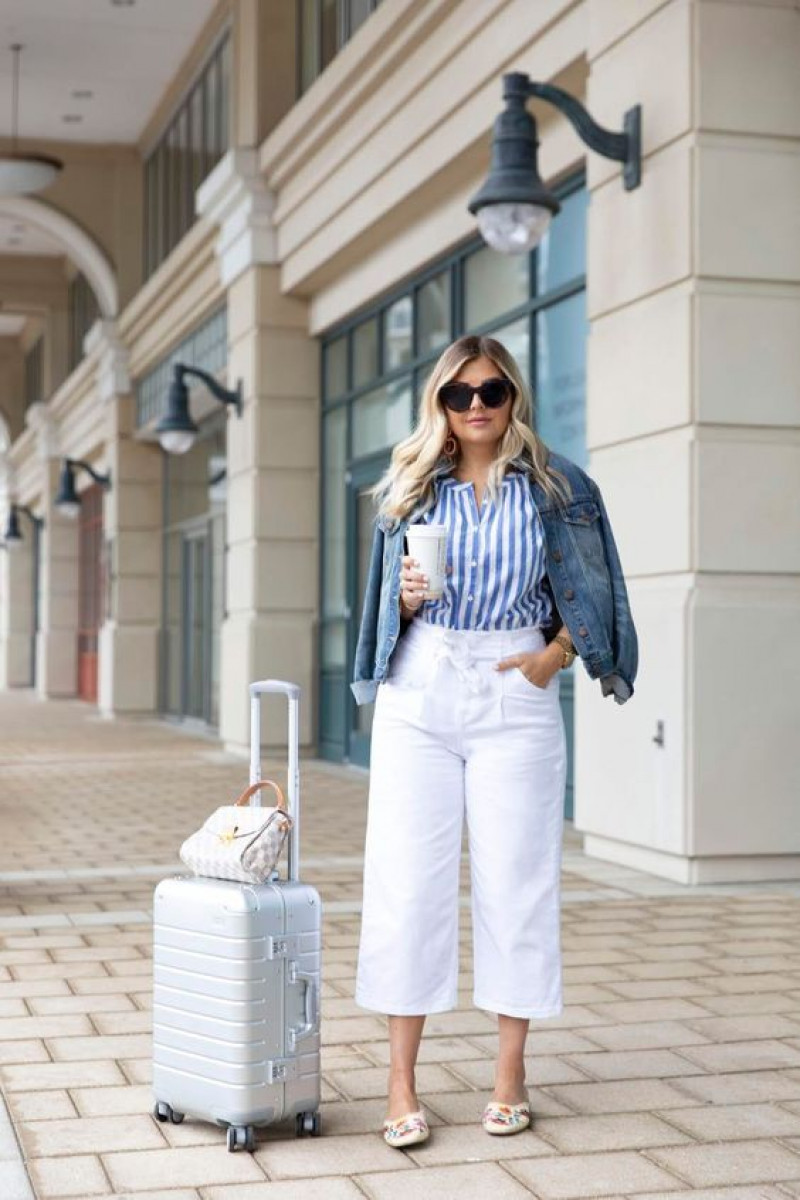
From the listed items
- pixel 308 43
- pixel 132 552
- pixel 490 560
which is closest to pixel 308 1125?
pixel 490 560

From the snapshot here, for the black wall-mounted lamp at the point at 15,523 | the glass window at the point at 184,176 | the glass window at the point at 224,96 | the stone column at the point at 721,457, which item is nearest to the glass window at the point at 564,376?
the stone column at the point at 721,457

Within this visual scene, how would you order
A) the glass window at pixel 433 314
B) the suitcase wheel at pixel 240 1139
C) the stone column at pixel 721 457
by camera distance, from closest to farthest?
the suitcase wheel at pixel 240 1139
the stone column at pixel 721 457
the glass window at pixel 433 314

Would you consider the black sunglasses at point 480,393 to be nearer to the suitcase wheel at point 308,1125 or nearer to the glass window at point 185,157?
the suitcase wheel at point 308,1125

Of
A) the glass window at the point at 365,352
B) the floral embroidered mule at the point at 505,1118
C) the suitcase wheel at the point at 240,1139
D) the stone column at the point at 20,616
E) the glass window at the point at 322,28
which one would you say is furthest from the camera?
the stone column at the point at 20,616

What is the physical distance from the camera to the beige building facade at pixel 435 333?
7.44 meters

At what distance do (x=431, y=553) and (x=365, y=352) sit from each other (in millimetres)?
10776

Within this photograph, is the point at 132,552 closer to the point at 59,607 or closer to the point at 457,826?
the point at 59,607

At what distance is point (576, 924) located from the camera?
21.2 ft

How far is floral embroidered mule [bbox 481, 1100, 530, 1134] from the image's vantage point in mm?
3738

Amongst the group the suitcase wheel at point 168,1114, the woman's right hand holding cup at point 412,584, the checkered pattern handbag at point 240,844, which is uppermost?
the woman's right hand holding cup at point 412,584

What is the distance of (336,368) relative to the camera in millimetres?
14906

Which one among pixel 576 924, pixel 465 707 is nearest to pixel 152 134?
pixel 576 924

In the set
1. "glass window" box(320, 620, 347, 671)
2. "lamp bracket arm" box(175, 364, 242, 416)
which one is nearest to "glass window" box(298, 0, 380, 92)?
"lamp bracket arm" box(175, 364, 242, 416)

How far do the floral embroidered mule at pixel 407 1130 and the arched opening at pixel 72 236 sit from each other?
19.4 m
